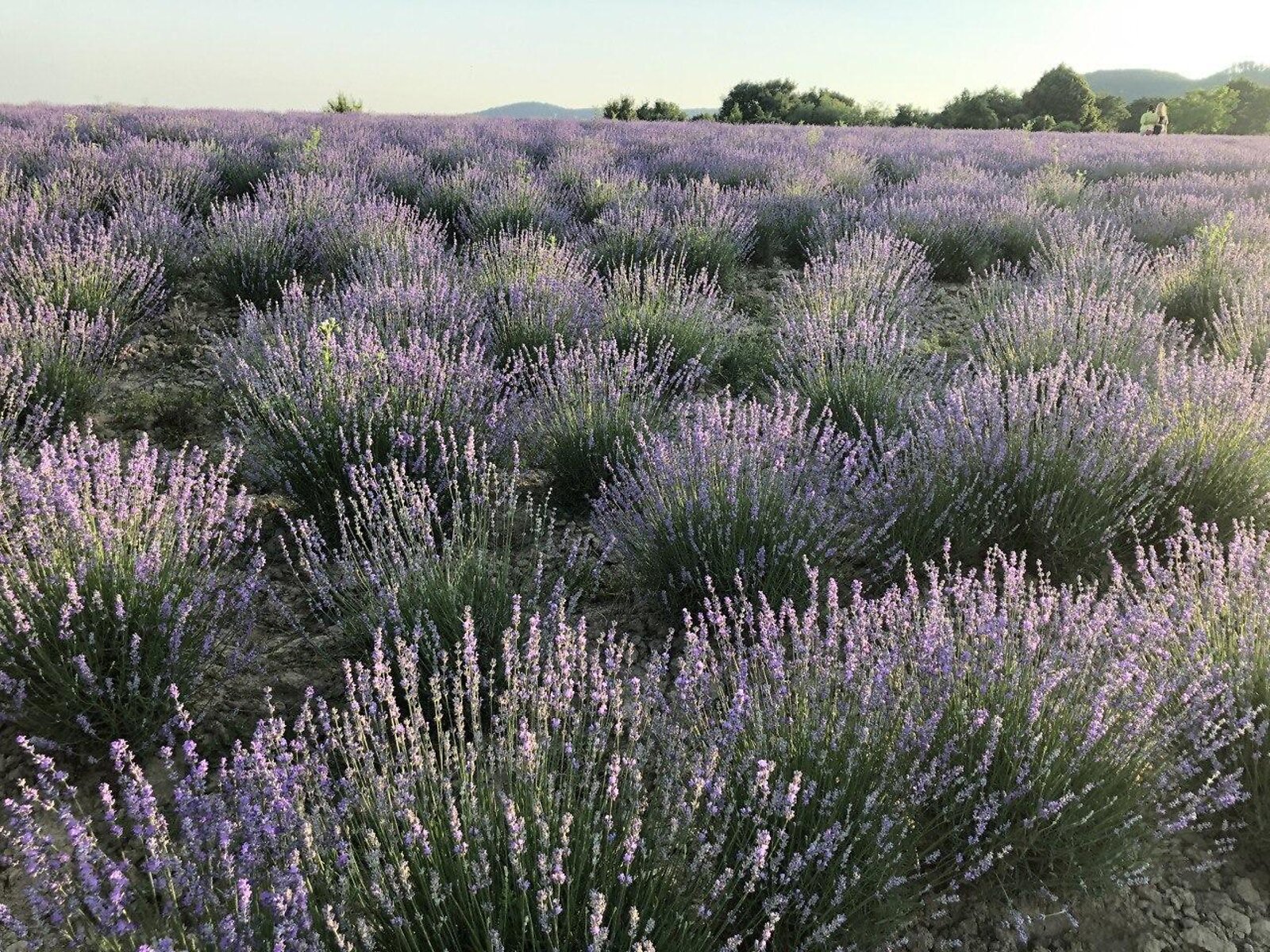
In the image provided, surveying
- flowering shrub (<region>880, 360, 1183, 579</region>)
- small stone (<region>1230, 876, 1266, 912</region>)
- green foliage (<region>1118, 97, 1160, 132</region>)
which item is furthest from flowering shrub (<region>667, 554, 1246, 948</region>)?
green foliage (<region>1118, 97, 1160, 132</region>)

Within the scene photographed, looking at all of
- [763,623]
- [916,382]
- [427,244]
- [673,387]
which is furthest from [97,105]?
[763,623]

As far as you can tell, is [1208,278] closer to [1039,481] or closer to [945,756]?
[1039,481]

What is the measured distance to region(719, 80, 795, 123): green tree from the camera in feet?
104

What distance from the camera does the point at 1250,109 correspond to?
45.2 metres

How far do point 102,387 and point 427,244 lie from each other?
217cm

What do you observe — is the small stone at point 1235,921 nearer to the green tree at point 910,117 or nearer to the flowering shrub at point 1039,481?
the flowering shrub at point 1039,481

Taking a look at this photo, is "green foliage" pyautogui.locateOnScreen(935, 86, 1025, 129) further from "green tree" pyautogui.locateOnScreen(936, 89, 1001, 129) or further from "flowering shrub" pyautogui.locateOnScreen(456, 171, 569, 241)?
"flowering shrub" pyautogui.locateOnScreen(456, 171, 569, 241)


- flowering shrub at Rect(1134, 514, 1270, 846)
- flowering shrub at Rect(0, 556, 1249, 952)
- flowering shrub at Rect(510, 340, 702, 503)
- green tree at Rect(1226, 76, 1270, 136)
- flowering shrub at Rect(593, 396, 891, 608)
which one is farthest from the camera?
green tree at Rect(1226, 76, 1270, 136)

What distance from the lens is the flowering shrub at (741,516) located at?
9.06 ft

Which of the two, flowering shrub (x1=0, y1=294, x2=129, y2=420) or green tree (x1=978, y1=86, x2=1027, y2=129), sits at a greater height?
green tree (x1=978, y1=86, x2=1027, y2=129)

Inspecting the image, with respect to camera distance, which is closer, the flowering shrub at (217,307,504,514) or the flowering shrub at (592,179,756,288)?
the flowering shrub at (217,307,504,514)

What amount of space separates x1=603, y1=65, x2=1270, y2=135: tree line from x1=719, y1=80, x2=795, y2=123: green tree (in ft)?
0.12

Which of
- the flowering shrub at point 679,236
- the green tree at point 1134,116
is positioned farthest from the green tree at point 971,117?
the flowering shrub at point 679,236

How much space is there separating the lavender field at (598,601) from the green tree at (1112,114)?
3638 centimetres
